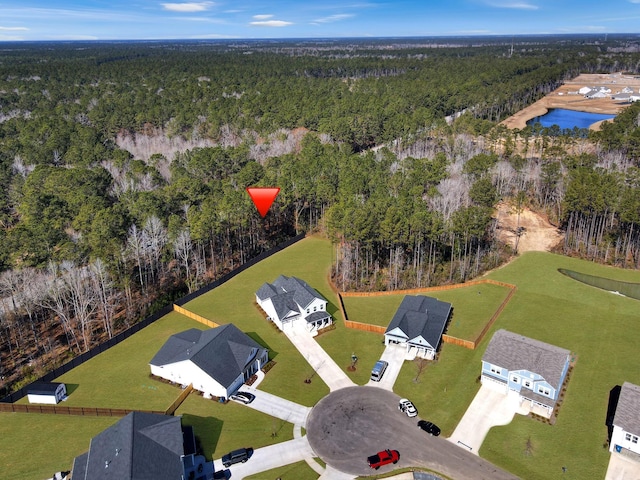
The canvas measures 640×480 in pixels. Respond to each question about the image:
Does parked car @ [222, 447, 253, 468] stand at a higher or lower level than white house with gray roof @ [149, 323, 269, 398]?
lower

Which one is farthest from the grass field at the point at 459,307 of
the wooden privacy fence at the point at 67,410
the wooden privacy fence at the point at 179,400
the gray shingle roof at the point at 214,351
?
the wooden privacy fence at the point at 67,410

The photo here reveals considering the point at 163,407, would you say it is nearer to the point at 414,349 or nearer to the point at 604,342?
the point at 414,349

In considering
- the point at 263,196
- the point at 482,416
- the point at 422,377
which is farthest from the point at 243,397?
the point at 263,196

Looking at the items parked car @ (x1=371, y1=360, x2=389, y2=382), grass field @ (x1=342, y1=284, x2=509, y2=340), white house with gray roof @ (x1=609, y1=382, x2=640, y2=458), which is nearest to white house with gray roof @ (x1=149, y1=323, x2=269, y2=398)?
parked car @ (x1=371, y1=360, x2=389, y2=382)

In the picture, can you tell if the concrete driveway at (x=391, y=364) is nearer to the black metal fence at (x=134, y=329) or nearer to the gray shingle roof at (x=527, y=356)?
the gray shingle roof at (x=527, y=356)

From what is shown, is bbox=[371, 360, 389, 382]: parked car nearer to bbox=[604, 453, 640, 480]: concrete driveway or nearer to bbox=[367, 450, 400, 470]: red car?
bbox=[367, 450, 400, 470]: red car

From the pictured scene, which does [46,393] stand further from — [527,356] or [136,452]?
[527,356]

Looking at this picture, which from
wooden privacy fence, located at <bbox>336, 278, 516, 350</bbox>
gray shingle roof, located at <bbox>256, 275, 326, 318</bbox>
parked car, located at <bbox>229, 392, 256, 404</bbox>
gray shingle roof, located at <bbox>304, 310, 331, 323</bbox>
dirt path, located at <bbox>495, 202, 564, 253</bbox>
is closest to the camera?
parked car, located at <bbox>229, 392, 256, 404</bbox>
